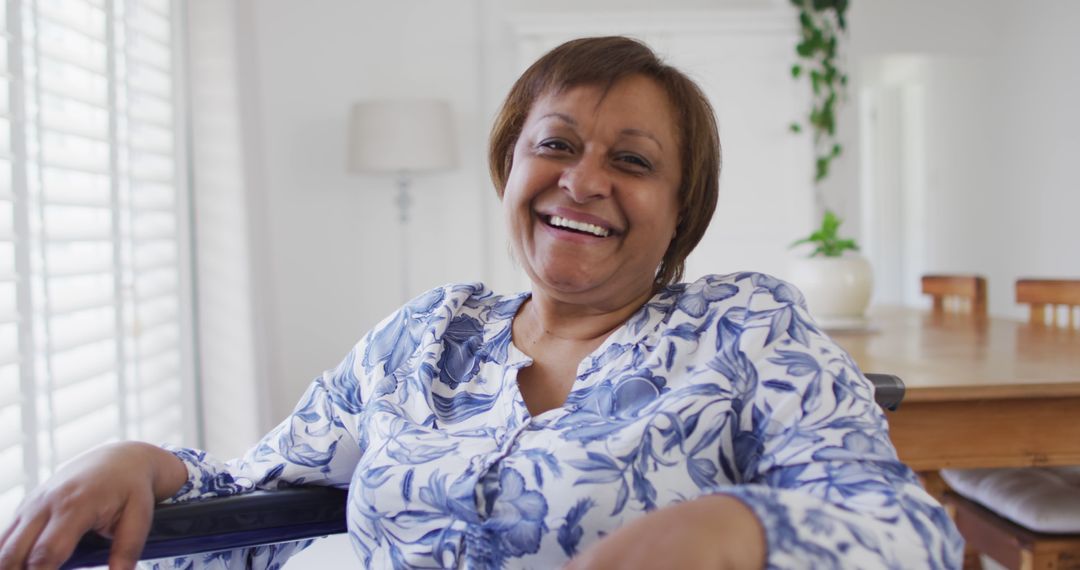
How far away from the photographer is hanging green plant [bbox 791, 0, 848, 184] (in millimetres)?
4270

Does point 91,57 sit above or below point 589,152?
above

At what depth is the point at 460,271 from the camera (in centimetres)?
430

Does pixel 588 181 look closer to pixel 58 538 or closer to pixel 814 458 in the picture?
pixel 814 458

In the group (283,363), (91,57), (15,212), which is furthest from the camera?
(283,363)

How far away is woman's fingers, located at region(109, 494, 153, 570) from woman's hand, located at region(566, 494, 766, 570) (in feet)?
1.57

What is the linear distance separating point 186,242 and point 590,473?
252cm

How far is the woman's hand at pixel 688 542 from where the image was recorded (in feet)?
2.13

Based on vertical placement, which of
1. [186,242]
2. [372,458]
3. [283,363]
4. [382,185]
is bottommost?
[283,363]

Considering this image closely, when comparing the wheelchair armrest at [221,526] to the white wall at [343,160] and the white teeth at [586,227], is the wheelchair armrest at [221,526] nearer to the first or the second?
the white teeth at [586,227]

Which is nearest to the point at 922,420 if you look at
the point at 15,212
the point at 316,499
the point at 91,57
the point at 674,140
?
the point at 674,140

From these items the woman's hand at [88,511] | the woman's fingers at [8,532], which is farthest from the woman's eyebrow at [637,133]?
the woman's fingers at [8,532]

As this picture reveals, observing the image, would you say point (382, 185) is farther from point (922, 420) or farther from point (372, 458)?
point (372, 458)

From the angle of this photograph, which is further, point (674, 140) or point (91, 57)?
point (91, 57)

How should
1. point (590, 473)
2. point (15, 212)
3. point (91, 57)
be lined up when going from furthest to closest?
point (91, 57) → point (15, 212) → point (590, 473)
